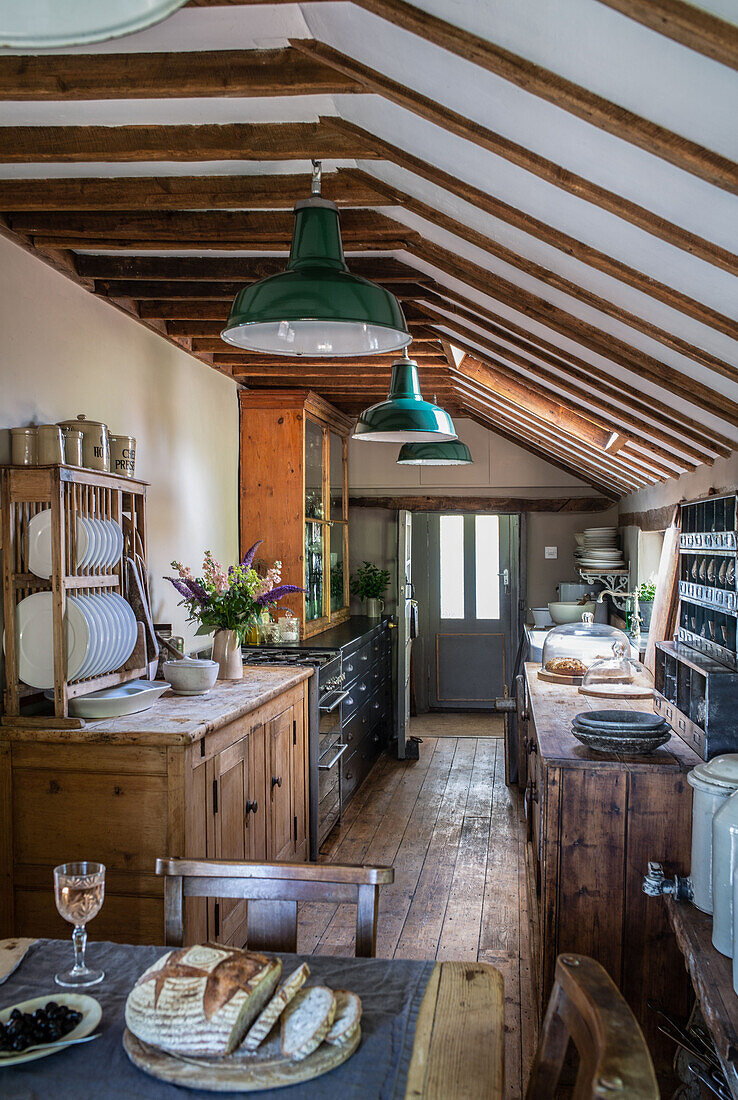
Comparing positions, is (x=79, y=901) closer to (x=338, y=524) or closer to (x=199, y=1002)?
(x=199, y=1002)

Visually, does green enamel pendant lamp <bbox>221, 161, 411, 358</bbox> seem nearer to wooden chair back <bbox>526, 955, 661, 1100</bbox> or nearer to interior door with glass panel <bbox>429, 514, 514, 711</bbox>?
wooden chair back <bbox>526, 955, 661, 1100</bbox>

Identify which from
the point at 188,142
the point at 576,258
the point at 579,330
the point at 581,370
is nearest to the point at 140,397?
the point at 188,142

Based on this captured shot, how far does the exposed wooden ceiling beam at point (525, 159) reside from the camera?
1775 millimetres

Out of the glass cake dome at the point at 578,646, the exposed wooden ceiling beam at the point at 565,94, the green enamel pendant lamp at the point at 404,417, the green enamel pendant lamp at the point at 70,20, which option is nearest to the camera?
the green enamel pendant lamp at the point at 70,20

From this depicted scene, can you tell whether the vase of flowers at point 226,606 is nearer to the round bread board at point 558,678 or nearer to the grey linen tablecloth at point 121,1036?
the round bread board at point 558,678

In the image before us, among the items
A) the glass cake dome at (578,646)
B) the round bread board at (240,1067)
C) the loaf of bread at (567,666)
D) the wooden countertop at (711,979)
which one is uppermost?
the glass cake dome at (578,646)

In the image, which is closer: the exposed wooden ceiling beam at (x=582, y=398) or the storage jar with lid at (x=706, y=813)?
the storage jar with lid at (x=706, y=813)

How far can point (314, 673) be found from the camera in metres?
4.47

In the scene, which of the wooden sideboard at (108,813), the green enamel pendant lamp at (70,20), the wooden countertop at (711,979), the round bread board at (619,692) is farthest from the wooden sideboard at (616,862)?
the green enamel pendant lamp at (70,20)

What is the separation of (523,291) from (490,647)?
19.2 feet

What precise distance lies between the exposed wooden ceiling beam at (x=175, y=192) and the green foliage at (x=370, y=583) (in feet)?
15.6

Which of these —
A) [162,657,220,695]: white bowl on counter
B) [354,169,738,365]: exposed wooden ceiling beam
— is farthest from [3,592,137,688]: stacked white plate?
[354,169,738,365]: exposed wooden ceiling beam

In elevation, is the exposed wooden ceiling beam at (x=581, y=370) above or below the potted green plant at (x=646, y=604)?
above

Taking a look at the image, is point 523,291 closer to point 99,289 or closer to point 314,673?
point 99,289
